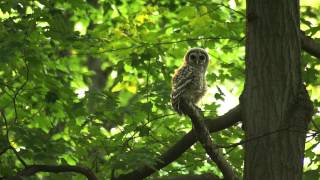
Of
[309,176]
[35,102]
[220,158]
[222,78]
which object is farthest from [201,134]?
[35,102]

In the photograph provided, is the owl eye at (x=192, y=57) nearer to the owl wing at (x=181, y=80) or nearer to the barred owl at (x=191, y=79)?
the barred owl at (x=191, y=79)

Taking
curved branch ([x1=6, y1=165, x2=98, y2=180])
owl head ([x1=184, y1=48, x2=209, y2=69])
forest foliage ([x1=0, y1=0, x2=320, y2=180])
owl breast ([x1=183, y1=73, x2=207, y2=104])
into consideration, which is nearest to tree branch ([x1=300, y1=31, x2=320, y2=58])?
forest foliage ([x1=0, y1=0, x2=320, y2=180])

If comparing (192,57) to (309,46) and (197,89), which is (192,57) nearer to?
(197,89)

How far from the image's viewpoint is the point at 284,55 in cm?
468

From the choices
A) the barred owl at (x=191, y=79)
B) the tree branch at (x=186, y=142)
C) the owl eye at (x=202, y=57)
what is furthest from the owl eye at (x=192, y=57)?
the tree branch at (x=186, y=142)

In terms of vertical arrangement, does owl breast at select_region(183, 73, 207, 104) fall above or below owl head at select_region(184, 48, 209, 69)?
below

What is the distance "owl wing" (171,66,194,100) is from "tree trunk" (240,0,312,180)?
1.78 meters

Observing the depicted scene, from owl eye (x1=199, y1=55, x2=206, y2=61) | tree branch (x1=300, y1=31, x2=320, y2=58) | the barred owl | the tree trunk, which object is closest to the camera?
the tree trunk

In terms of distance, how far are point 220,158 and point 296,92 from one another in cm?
78

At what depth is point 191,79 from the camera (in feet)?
23.3

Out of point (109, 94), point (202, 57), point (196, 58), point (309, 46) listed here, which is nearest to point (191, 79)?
point (196, 58)

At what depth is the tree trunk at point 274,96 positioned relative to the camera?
454cm

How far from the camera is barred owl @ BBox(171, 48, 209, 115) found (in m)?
6.62

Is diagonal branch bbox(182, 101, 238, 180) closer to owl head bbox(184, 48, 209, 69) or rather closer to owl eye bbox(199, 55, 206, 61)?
owl head bbox(184, 48, 209, 69)
